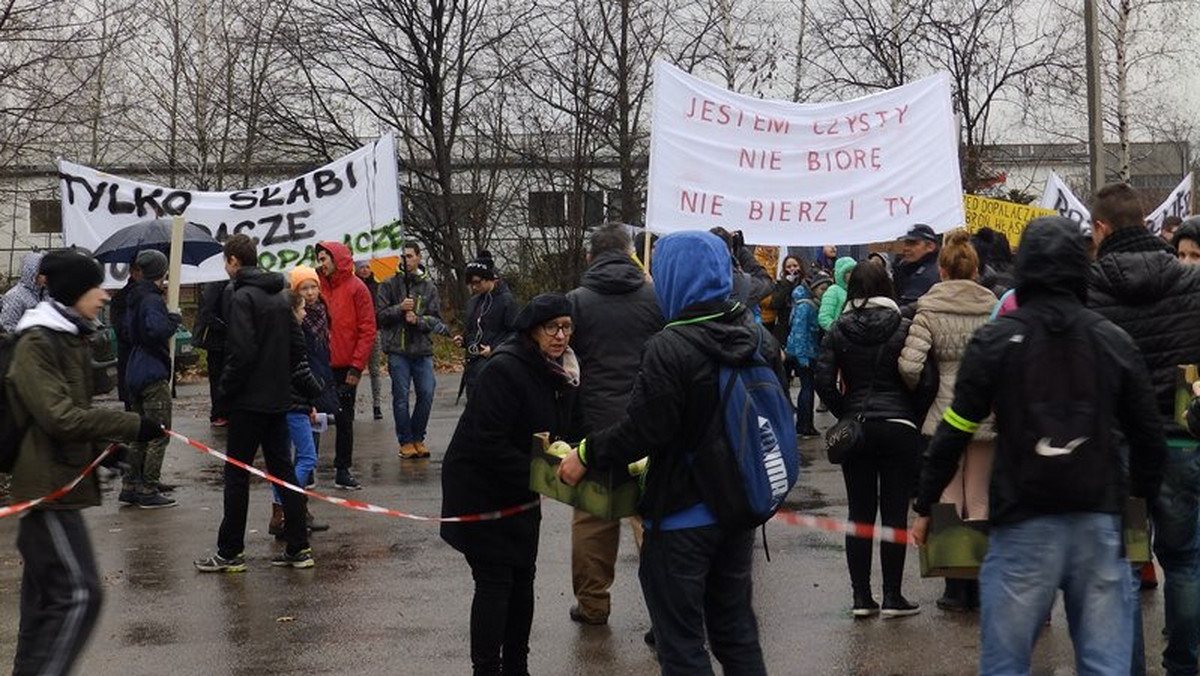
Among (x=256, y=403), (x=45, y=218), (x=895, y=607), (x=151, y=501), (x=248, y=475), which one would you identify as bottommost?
(x=151, y=501)

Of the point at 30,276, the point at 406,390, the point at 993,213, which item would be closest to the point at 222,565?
the point at 30,276

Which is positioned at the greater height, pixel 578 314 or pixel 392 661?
pixel 578 314

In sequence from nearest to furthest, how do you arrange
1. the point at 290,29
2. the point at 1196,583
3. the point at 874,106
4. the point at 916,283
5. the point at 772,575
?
the point at 1196,583
the point at 772,575
the point at 916,283
the point at 874,106
the point at 290,29

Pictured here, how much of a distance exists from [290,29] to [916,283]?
26.3m

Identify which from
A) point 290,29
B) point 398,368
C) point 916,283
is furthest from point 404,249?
point 290,29

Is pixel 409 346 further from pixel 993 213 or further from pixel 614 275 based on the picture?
pixel 614 275

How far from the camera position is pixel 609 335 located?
739 centimetres

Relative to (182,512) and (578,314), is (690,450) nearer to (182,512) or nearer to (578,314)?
(578,314)

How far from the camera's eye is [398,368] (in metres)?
13.6

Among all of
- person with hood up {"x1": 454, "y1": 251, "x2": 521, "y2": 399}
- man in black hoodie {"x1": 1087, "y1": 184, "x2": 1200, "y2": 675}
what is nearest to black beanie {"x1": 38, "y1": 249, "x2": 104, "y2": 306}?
man in black hoodie {"x1": 1087, "y1": 184, "x2": 1200, "y2": 675}

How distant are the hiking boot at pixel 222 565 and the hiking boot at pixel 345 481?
9.86 ft

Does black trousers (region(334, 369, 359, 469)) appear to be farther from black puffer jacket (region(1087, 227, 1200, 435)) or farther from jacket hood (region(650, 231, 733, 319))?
black puffer jacket (region(1087, 227, 1200, 435))

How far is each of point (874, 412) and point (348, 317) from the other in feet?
18.5

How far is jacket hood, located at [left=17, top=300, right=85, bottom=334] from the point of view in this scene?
6.03 meters
